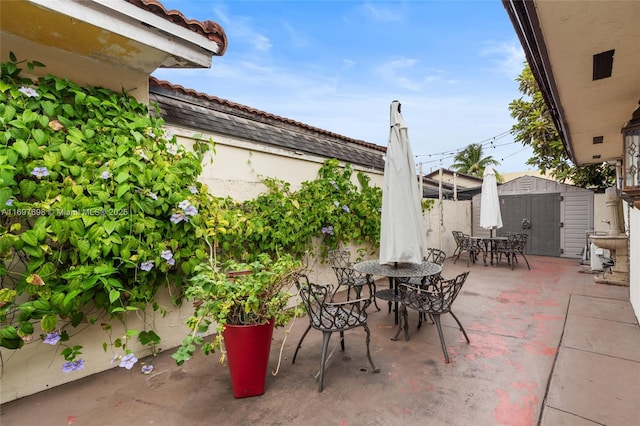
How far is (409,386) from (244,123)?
12.9 feet

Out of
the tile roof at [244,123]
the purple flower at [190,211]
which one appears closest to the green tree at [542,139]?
the tile roof at [244,123]

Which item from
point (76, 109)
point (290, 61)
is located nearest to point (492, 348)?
point (76, 109)

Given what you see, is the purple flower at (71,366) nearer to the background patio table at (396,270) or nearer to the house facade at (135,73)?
the house facade at (135,73)

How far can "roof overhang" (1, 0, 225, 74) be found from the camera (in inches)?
85.0

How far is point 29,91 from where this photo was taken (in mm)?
2342

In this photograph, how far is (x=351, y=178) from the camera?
5.89m

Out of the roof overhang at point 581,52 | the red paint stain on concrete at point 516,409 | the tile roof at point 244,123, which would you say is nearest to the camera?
the roof overhang at point 581,52

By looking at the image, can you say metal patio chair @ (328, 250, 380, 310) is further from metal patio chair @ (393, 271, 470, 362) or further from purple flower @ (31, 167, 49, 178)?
purple flower @ (31, 167, 49, 178)

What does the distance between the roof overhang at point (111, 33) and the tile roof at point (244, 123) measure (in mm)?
638

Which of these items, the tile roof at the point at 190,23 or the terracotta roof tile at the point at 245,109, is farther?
the terracotta roof tile at the point at 245,109

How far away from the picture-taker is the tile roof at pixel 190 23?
2428mm

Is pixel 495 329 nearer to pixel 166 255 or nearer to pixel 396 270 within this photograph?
pixel 396 270

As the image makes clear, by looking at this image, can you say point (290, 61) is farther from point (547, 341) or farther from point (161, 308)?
point (547, 341)

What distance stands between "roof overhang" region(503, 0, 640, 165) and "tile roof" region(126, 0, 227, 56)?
254 cm
